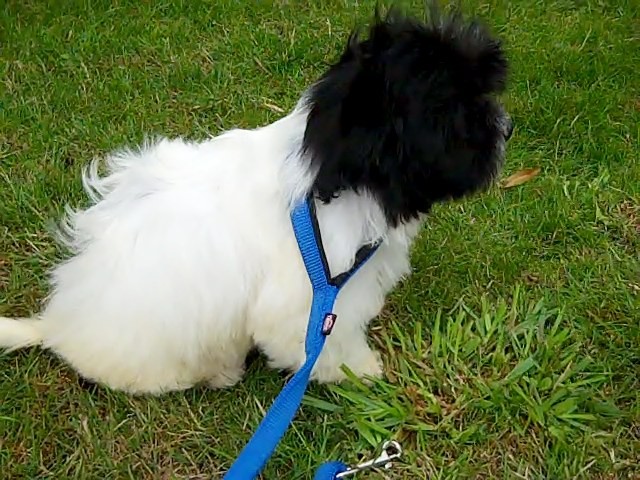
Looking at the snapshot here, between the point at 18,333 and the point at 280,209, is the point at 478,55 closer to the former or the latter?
the point at 280,209

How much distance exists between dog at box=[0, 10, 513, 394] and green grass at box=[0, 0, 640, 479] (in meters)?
0.22

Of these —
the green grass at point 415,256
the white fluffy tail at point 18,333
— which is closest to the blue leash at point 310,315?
the green grass at point 415,256

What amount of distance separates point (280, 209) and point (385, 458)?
0.75 m

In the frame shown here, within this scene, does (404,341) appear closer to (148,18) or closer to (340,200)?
(340,200)

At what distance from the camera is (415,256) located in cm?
288

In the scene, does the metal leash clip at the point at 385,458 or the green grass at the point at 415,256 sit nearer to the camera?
the metal leash clip at the point at 385,458

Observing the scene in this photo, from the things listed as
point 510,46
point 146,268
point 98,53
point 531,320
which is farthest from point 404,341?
point 98,53

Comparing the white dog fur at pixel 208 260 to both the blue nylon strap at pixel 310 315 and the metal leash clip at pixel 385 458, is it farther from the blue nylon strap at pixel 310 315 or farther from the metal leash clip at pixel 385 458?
the metal leash clip at pixel 385 458

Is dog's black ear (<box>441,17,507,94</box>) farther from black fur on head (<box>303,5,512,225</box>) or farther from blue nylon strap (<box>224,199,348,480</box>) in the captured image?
blue nylon strap (<box>224,199,348,480</box>)

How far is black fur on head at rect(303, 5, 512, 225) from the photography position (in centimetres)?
185

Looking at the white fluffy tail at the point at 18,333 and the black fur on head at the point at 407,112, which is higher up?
the black fur on head at the point at 407,112

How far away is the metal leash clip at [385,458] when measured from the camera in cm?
228

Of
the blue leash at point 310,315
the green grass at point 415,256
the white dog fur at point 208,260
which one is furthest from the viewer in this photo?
the green grass at point 415,256

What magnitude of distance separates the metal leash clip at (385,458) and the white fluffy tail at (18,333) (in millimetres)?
948
